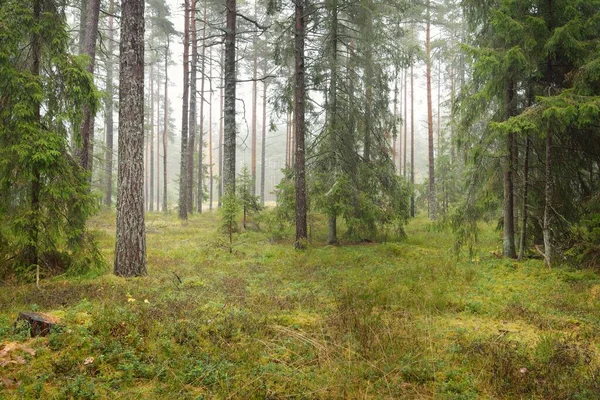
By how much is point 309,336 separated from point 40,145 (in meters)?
6.22

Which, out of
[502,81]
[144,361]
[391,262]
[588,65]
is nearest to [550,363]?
[144,361]

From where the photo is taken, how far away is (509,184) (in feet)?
33.0

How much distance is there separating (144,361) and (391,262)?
23.6ft

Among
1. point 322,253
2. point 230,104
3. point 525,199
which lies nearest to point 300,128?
point 322,253

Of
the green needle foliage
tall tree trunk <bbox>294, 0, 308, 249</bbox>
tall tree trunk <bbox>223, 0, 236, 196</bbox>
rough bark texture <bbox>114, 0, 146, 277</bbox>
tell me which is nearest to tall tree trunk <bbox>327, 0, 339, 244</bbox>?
tall tree trunk <bbox>294, 0, 308, 249</bbox>

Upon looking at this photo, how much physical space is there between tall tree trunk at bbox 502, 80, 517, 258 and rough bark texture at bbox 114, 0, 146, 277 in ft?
29.9

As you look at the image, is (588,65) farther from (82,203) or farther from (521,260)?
(82,203)

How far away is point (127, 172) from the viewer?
779cm

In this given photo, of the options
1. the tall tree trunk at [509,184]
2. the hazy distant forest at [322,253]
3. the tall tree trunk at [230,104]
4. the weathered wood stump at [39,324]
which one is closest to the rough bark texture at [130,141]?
the hazy distant forest at [322,253]

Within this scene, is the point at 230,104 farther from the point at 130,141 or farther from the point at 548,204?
the point at 548,204

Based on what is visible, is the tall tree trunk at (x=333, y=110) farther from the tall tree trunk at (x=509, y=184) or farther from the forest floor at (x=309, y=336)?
the tall tree trunk at (x=509, y=184)

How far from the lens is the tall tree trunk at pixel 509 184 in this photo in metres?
9.90

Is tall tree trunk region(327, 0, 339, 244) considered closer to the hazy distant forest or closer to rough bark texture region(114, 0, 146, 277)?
the hazy distant forest

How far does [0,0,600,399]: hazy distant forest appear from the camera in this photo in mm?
4016
